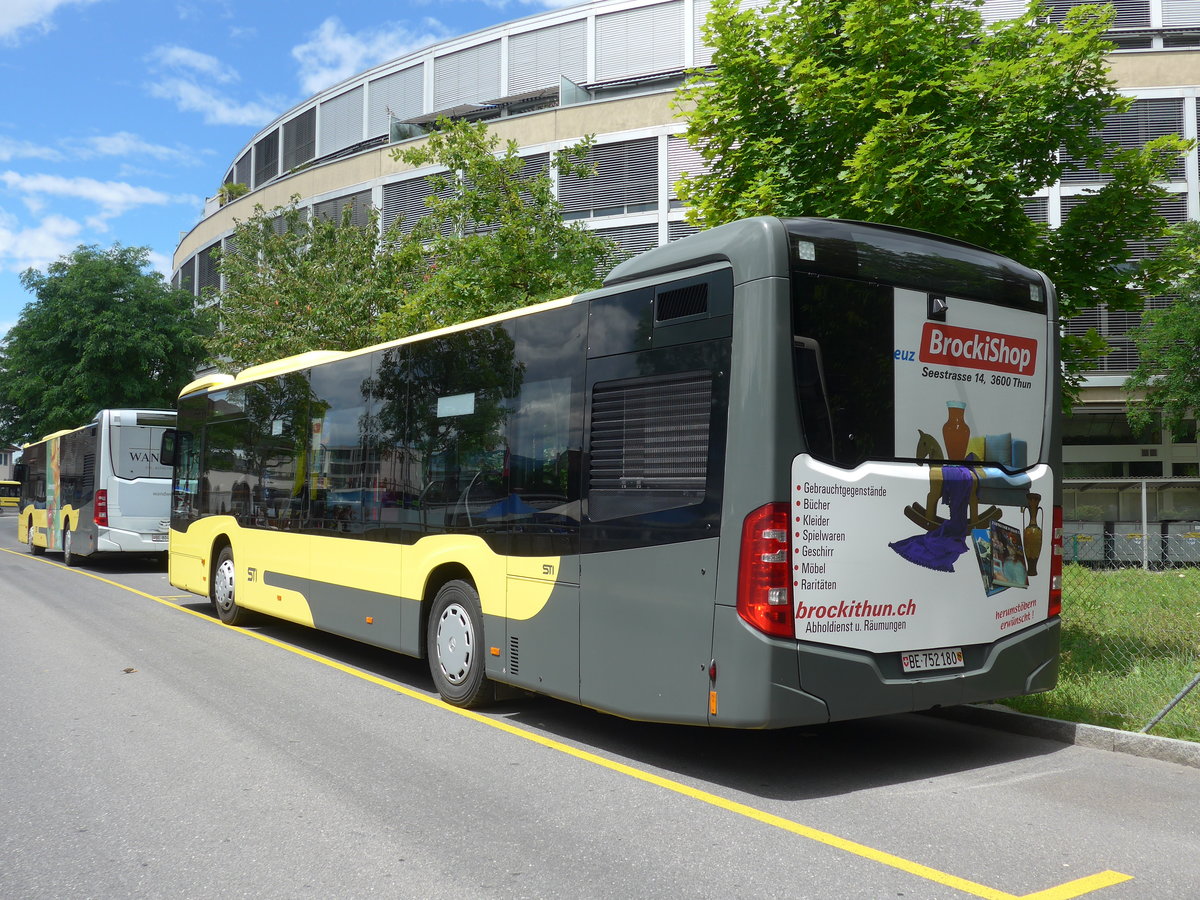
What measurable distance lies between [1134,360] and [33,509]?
30.7 metres

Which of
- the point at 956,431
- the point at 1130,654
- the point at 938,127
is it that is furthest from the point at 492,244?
the point at 956,431

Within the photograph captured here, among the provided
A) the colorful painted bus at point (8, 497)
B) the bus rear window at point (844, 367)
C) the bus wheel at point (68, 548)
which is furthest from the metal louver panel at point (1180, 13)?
the colorful painted bus at point (8, 497)

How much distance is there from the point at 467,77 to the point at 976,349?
3947 cm

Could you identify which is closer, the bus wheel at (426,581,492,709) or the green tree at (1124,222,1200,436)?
the bus wheel at (426,581,492,709)

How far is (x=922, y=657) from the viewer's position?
5.87 m

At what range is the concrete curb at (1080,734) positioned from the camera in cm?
612

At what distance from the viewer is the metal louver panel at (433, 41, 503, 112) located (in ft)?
136

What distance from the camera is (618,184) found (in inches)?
1341

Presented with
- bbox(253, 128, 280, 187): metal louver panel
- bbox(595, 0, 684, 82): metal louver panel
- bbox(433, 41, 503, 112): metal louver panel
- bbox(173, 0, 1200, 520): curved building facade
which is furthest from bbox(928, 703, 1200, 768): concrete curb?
bbox(253, 128, 280, 187): metal louver panel

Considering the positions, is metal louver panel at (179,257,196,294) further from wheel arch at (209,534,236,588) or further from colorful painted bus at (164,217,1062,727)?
colorful painted bus at (164,217,1062,727)

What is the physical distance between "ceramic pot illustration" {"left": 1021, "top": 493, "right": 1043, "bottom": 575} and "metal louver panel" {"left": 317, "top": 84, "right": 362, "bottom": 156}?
43.4 m

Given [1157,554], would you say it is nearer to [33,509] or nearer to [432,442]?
[432,442]

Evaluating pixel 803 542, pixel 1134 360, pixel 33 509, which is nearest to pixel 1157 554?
pixel 1134 360

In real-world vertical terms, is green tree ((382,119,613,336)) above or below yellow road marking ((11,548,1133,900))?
above
